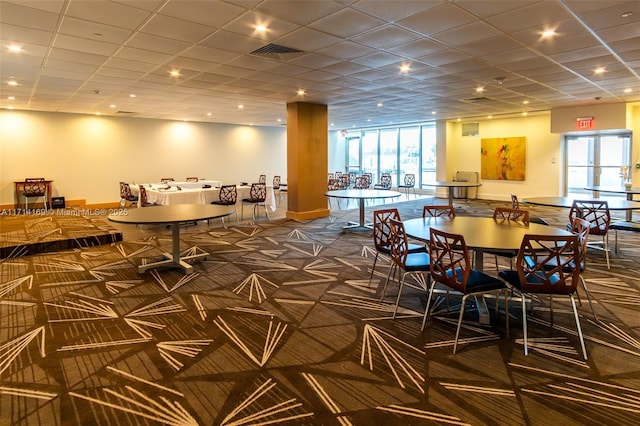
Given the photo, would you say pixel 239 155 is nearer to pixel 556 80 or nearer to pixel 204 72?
pixel 204 72

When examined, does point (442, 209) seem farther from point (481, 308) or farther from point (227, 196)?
point (227, 196)

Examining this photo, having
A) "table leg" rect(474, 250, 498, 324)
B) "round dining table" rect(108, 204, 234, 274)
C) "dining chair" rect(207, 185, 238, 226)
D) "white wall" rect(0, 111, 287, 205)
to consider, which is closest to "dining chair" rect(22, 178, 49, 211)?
"white wall" rect(0, 111, 287, 205)

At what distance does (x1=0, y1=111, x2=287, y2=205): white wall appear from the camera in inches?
456

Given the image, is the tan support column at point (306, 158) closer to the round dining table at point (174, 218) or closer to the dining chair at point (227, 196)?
the dining chair at point (227, 196)

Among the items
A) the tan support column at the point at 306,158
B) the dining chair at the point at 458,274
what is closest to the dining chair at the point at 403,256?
the dining chair at the point at 458,274

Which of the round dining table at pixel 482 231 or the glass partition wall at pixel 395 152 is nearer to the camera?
the round dining table at pixel 482 231

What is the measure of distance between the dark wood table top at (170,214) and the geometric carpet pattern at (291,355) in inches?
Answer: 31.3

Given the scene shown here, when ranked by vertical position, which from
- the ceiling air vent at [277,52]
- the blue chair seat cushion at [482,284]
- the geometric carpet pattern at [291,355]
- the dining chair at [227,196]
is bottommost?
the geometric carpet pattern at [291,355]

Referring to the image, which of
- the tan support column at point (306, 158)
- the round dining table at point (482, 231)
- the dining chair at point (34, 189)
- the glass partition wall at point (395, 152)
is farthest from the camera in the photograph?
the glass partition wall at point (395, 152)

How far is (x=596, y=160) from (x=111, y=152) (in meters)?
15.9

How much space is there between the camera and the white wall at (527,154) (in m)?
12.8

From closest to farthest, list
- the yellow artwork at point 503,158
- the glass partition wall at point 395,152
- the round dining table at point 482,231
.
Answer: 1. the round dining table at point 482,231
2. the yellow artwork at point 503,158
3. the glass partition wall at point 395,152

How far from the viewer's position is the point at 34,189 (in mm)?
11539

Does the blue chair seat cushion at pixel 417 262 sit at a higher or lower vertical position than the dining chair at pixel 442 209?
lower
